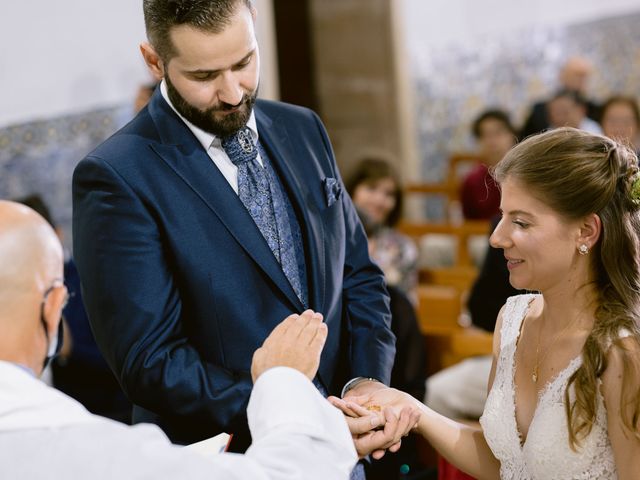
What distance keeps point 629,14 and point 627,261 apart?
6780mm

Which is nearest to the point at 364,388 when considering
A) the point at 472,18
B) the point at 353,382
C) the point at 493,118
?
the point at 353,382

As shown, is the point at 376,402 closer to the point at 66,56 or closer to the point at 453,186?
the point at 66,56

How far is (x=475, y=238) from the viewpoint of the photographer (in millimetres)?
6840

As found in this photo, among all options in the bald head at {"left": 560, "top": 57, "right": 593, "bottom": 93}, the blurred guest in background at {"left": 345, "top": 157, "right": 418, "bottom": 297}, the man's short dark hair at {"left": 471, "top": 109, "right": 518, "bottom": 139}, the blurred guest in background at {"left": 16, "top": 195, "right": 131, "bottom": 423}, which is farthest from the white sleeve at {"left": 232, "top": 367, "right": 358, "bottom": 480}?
the bald head at {"left": 560, "top": 57, "right": 593, "bottom": 93}

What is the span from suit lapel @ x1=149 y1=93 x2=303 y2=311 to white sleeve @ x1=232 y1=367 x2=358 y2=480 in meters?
0.37

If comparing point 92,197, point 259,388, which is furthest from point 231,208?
point 259,388

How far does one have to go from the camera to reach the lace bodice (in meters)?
2.32

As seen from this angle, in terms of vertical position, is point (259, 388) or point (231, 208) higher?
point (231, 208)

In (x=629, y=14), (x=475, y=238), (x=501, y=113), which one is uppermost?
(x=629, y=14)

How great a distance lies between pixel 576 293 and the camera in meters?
2.43

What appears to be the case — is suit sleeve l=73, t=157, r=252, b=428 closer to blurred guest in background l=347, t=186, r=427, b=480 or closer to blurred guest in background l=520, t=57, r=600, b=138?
blurred guest in background l=347, t=186, r=427, b=480

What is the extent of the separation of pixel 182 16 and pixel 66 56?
2.28m

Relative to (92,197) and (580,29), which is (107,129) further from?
(580,29)

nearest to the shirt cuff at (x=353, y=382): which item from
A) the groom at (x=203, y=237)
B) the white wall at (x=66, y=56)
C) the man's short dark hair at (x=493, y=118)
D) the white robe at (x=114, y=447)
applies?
the groom at (x=203, y=237)
